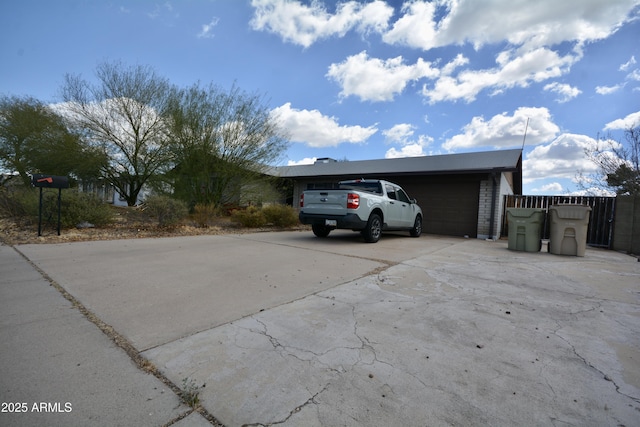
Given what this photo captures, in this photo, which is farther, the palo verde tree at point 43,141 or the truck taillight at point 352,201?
the palo verde tree at point 43,141

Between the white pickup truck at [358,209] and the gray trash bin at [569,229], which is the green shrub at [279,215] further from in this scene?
the gray trash bin at [569,229]

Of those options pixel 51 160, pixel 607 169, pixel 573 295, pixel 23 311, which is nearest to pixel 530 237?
pixel 573 295

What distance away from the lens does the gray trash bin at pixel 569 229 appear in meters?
7.95

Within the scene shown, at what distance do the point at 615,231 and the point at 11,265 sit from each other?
1546cm

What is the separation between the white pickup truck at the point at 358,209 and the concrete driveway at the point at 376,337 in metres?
2.54

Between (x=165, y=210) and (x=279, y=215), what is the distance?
4445mm

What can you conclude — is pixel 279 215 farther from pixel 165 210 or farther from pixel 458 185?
pixel 458 185

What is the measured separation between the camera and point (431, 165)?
14172mm

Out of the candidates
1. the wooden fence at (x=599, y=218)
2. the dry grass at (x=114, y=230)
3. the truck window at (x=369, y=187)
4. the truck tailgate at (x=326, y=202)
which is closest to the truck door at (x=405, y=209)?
the truck window at (x=369, y=187)

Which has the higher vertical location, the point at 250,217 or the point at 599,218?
the point at 599,218

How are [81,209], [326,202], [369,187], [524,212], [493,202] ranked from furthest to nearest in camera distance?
[493,202] → [369,187] → [81,209] → [524,212] → [326,202]

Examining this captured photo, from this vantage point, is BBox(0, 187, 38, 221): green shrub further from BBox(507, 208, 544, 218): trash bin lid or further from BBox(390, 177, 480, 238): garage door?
BBox(507, 208, 544, 218): trash bin lid

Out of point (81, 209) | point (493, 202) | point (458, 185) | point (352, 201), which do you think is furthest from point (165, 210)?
point (493, 202)

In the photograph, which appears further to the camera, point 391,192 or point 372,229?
point 391,192
